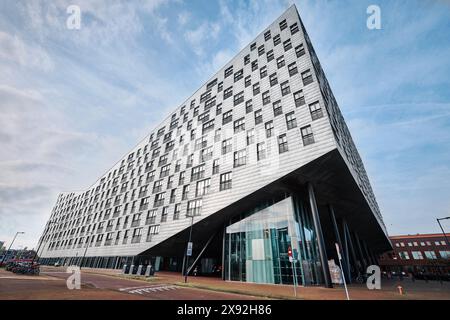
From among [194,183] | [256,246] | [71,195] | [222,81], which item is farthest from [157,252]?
[71,195]

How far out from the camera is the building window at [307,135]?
21438mm

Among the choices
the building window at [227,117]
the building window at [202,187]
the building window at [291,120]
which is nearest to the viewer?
the building window at [291,120]

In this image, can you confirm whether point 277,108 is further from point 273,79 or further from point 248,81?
point 248,81

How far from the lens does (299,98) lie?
81.9 feet

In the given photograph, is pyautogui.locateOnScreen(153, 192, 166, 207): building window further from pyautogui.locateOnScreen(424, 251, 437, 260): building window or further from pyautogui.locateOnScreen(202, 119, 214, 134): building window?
pyautogui.locateOnScreen(424, 251, 437, 260): building window

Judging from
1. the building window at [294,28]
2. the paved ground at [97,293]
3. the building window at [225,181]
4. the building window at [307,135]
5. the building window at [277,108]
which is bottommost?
the paved ground at [97,293]

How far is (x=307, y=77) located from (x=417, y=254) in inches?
4232

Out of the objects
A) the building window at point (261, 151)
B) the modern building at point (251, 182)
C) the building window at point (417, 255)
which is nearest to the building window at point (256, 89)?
the modern building at point (251, 182)

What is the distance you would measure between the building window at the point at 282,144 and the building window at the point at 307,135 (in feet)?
6.55

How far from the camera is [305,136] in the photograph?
22.1 metres

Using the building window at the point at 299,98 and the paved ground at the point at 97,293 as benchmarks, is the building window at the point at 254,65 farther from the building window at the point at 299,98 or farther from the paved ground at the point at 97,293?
the paved ground at the point at 97,293

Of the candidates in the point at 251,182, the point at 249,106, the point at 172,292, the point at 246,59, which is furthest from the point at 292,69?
the point at 172,292

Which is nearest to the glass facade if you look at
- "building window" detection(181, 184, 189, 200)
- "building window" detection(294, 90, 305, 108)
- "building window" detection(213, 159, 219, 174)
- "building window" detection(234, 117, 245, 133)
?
"building window" detection(213, 159, 219, 174)

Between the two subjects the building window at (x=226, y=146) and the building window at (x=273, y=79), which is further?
the building window at (x=226, y=146)
